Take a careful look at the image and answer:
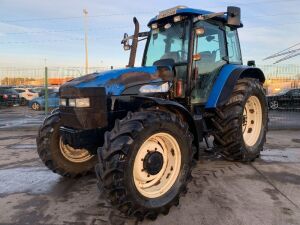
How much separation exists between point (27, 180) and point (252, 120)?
14.2 feet

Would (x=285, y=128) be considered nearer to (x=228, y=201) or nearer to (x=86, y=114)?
(x=228, y=201)

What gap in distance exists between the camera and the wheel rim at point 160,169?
171 inches

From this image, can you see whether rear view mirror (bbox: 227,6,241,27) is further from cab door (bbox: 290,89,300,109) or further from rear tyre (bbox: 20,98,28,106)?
rear tyre (bbox: 20,98,28,106)

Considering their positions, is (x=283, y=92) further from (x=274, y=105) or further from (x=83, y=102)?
(x=83, y=102)

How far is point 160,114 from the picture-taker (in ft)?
14.4

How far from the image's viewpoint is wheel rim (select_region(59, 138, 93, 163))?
225 inches

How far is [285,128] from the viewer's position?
38.1ft

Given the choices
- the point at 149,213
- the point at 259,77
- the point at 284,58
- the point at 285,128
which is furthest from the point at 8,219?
the point at 284,58

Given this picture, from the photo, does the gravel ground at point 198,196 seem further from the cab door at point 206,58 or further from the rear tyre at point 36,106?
the rear tyre at point 36,106

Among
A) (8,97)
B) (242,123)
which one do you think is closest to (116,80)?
(242,123)

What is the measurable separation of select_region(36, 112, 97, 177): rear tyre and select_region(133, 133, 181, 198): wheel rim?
1.75 metres

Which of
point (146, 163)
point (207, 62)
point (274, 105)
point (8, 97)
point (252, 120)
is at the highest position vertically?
point (207, 62)

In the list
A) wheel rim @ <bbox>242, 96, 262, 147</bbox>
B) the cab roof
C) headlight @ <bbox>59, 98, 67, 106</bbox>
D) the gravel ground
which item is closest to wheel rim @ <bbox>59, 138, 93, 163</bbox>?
the gravel ground

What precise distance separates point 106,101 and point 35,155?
397cm
